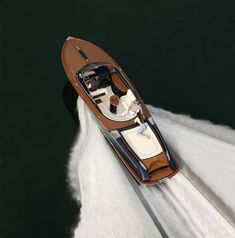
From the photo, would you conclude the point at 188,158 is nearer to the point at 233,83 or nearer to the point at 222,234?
the point at 222,234

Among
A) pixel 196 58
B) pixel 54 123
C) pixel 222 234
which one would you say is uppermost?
pixel 54 123

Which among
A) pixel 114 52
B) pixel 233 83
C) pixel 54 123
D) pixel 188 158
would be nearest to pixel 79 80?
pixel 54 123

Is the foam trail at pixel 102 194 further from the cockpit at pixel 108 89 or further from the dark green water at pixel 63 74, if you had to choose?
the cockpit at pixel 108 89

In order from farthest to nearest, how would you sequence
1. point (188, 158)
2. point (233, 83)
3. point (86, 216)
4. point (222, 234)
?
1. point (233, 83)
2. point (188, 158)
3. point (86, 216)
4. point (222, 234)

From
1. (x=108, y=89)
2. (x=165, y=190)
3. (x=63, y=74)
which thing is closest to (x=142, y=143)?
(x=165, y=190)

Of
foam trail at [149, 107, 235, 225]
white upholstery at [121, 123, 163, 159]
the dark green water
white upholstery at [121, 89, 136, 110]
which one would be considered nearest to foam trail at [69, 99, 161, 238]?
the dark green water

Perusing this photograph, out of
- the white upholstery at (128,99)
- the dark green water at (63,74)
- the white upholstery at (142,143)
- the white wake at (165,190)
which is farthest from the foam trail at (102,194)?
the white upholstery at (128,99)

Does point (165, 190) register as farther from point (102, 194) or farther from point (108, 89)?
point (108, 89)

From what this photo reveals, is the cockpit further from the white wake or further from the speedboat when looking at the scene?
the white wake
